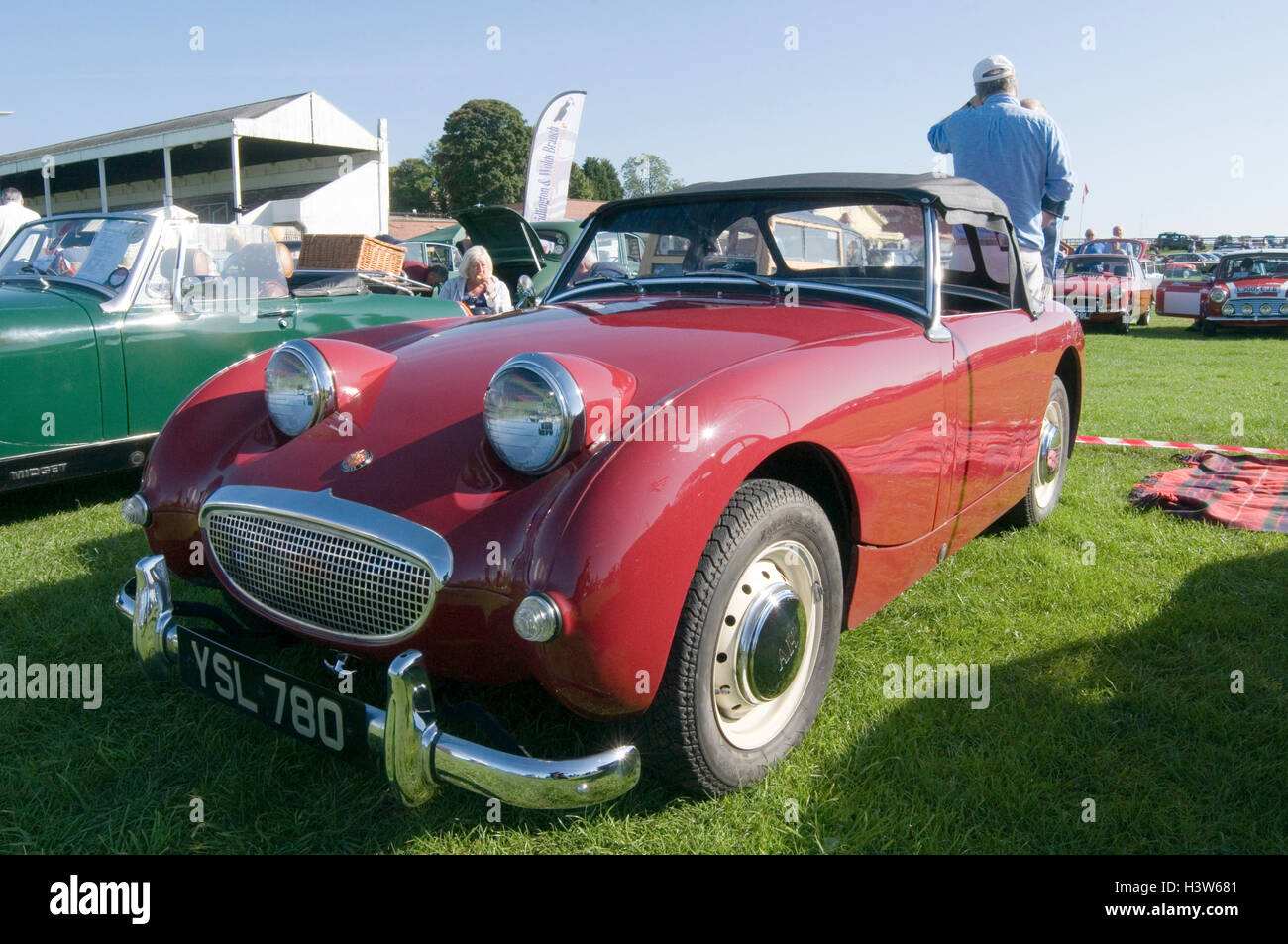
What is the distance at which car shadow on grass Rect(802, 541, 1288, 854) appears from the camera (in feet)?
6.72

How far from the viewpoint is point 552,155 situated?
17.6 metres

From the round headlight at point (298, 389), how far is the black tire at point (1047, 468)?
279cm

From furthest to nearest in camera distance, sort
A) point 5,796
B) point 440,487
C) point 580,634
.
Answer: point 5,796, point 440,487, point 580,634

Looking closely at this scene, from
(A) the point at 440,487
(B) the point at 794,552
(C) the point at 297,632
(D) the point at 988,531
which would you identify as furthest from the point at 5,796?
(D) the point at 988,531

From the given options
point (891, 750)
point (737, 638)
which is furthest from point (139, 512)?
point (891, 750)

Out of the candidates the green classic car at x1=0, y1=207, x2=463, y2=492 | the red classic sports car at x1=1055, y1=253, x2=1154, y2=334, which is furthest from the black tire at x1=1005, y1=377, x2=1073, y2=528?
the red classic sports car at x1=1055, y1=253, x2=1154, y2=334

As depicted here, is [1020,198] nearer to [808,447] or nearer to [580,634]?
[808,447]

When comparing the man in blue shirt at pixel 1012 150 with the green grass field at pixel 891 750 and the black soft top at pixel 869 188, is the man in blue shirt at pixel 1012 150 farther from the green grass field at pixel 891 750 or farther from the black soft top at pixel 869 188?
the green grass field at pixel 891 750

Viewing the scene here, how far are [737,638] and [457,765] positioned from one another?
658mm

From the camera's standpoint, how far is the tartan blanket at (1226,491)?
4254 mm

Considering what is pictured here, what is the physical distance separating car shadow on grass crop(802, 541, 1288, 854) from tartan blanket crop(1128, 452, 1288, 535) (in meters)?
1.44

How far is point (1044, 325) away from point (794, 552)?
2.13 metres

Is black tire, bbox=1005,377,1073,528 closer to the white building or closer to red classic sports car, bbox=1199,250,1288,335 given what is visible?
red classic sports car, bbox=1199,250,1288,335

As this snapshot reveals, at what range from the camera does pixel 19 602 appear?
3262 mm
